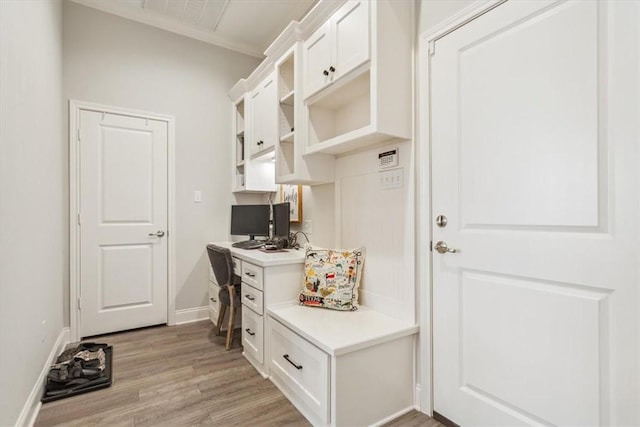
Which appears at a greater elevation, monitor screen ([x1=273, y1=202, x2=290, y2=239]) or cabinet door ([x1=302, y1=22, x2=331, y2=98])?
cabinet door ([x1=302, y1=22, x2=331, y2=98])

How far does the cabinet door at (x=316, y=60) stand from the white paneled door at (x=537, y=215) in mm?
695

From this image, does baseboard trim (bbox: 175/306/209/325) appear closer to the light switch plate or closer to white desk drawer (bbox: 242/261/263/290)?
white desk drawer (bbox: 242/261/263/290)

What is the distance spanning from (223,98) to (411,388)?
3.36 m

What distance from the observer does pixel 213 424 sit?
174cm

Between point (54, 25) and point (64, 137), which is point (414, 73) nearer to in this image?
point (54, 25)

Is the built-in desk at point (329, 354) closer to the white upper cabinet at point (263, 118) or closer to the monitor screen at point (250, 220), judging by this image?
the monitor screen at point (250, 220)

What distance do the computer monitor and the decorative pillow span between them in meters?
1.06

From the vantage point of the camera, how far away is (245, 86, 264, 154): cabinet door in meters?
3.12

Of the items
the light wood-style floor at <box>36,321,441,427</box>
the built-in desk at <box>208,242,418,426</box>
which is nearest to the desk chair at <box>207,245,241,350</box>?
the light wood-style floor at <box>36,321,441,427</box>

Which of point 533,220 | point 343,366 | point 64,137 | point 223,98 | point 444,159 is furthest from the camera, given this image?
point 223,98

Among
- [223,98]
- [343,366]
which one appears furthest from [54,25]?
[343,366]

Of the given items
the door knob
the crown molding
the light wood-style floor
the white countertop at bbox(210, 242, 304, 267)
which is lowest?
the light wood-style floor

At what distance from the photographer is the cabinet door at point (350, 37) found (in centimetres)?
180

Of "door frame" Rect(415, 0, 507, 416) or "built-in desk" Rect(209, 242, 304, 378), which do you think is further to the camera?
"built-in desk" Rect(209, 242, 304, 378)
